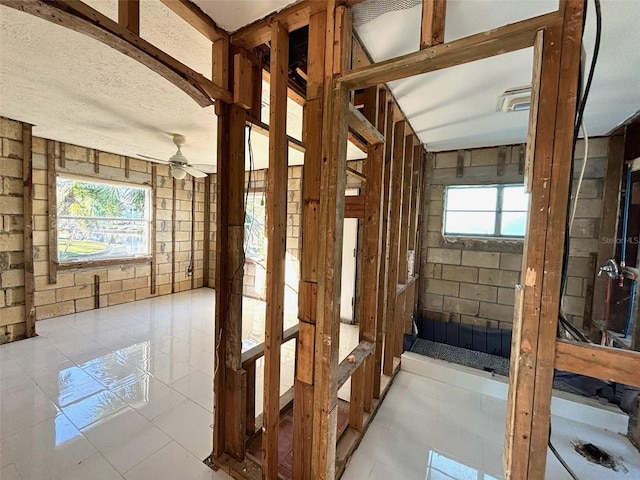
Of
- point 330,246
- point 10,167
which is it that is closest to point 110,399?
point 330,246

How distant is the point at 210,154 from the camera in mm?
4438

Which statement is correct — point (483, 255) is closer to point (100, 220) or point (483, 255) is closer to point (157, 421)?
point (157, 421)

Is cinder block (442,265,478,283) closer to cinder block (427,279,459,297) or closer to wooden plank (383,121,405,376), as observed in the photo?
cinder block (427,279,459,297)

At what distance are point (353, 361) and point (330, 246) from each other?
0.90 meters

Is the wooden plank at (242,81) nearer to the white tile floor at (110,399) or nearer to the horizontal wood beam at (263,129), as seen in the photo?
the horizontal wood beam at (263,129)

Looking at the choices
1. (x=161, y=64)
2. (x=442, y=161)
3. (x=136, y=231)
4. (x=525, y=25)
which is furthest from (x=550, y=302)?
(x=136, y=231)

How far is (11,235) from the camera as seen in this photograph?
3.15m

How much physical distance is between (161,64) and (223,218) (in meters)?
0.82

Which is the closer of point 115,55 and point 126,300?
point 115,55

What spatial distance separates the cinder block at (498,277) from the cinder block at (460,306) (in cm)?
33

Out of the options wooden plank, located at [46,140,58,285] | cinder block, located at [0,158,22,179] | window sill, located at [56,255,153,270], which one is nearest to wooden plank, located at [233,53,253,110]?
cinder block, located at [0,158,22,179]

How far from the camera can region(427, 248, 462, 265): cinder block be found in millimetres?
3604

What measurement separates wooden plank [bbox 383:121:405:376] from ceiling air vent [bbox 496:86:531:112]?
0.82 metres

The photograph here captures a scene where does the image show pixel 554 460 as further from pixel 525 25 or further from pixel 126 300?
pixel 126 300
